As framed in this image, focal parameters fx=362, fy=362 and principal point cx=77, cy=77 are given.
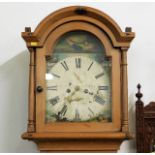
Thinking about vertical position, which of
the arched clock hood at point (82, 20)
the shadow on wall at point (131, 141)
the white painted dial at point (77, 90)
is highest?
the arched clock hood at point (82, 20)

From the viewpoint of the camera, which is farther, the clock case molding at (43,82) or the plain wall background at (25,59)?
the plain wall background at (25,59)

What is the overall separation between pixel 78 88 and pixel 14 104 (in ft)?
0.91

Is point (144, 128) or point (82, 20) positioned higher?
point (82, 20)

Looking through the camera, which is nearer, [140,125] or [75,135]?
[75,135]

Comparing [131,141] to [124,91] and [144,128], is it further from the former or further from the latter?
[124,91]

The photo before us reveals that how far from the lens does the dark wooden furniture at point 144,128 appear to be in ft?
3.84

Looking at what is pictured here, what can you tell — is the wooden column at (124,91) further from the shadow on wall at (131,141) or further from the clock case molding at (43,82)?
the shadow on wall at (131,141)

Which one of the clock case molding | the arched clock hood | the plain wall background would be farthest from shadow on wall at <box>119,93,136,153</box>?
the arched clock hood

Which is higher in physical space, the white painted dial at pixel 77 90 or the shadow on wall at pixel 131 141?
the white painted dial at pixel 77 90

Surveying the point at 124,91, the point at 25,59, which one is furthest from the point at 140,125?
the point at 25,59

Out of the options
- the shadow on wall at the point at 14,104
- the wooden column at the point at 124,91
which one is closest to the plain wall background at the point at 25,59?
the shadow on wall at the point at 14,104

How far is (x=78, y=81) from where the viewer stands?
1.09 meters

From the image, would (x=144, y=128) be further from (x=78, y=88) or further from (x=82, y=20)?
(x=82, y=20)

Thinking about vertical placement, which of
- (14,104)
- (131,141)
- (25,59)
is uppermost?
(25,59)
